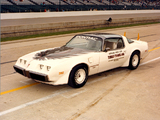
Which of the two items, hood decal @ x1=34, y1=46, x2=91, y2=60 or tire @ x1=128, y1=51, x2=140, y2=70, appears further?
tire @ x1=128, y1=51, x2=140, y2=70

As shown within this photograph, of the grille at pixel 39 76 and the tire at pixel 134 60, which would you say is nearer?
the grille at pixel 39 76

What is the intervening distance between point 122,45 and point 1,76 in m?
4.09

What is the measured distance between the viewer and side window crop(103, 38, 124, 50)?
6180 mm

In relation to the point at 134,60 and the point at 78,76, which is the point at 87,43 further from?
the point at 134,60

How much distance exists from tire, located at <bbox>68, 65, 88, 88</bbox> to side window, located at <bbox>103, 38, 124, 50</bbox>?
3.70 ft

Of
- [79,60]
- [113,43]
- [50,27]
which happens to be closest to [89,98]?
[79,60]

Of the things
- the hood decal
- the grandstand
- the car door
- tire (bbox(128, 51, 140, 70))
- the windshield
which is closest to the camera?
the hood decal

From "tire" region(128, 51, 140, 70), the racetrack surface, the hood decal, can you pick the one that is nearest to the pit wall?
the racetrack surface

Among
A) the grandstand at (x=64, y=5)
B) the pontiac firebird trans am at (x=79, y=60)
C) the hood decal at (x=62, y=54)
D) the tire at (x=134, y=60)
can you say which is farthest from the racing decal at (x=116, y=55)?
the grandstand at (x=64, y=5)

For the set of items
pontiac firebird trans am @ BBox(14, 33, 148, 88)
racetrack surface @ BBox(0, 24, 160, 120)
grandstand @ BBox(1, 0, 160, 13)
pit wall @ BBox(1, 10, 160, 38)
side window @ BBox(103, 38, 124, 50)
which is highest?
grandstand @ BBox(1, 0, 160, 13)

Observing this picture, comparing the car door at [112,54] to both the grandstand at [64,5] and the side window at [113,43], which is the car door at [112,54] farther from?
the grandstand at [64,5]

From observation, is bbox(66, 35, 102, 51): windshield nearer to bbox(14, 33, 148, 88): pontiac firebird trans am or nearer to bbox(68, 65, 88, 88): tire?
bbox(14, 33, 148, 88): pontiac firebird trans am

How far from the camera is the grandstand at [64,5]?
18.1m

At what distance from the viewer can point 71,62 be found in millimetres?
5094
